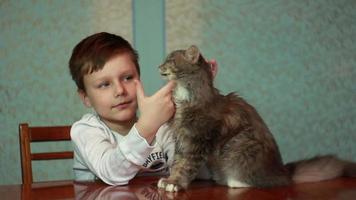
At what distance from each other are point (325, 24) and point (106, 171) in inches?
63.5

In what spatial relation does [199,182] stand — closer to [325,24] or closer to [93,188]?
[93,188]

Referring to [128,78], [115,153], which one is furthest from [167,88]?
[128,78]

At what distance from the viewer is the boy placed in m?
0.86

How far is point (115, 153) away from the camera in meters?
0.89

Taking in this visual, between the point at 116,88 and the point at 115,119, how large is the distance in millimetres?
107

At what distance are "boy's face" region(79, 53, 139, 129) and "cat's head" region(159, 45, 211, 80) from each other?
0.18 meters

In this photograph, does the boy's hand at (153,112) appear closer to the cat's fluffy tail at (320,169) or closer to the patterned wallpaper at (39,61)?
the cat's fluffy tail at (320,169)

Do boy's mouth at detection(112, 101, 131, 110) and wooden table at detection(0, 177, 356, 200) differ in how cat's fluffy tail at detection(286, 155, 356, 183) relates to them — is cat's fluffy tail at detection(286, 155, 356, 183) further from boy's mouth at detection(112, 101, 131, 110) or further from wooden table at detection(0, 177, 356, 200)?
boy's mouth at detection(112, 101, 131, 110)

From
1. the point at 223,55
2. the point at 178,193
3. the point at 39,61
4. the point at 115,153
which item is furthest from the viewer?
the point at 223,55

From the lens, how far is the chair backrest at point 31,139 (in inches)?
49.2

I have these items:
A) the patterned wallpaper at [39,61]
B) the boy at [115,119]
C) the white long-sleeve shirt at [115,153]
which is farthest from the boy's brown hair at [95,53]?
the patterned wallpaper at [39,61]

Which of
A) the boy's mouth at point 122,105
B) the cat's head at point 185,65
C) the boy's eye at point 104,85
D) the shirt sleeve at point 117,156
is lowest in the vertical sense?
the shirt sleeve at point 117,156

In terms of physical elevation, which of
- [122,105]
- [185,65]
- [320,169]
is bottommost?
[320,169]

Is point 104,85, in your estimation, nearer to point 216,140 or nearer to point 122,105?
point 122,105
